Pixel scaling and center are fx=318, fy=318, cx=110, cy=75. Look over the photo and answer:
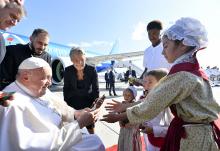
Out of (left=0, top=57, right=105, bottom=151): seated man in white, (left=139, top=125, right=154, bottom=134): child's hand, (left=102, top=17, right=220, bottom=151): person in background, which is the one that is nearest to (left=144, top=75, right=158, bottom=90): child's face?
(left=139, top=125, right=154, bottom=134): child's hand

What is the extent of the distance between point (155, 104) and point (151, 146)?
1.37m

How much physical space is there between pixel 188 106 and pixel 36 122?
3.44 feet

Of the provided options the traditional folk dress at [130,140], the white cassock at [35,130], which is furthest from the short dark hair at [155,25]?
the white cassock at [35,130]

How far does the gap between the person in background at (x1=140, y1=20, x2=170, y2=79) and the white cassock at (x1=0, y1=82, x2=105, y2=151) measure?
2001 mm

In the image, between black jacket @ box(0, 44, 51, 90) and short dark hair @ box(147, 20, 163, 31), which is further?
short dark hair @ box(147, 20, 163, 31)

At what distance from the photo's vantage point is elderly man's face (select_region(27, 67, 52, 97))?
2543 mm

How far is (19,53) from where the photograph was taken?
3.80m

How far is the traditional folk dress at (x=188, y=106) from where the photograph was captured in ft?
6.88

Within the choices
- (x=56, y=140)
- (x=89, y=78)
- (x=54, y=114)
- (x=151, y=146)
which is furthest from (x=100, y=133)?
(x=56, y=140)

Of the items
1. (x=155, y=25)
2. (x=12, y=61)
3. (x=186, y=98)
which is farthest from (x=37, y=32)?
(x=186, y=98)

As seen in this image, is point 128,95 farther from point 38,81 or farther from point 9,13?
point 9,13

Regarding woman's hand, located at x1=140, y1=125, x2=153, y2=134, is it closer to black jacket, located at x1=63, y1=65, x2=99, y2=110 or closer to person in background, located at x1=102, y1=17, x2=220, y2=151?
person in background, located at x1=102, y1=17, x2=220, y2=151

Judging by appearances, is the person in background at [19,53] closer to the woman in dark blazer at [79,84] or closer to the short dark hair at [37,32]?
the short dark hair at [37,32]

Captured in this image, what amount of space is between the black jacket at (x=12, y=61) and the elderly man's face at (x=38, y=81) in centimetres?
117
